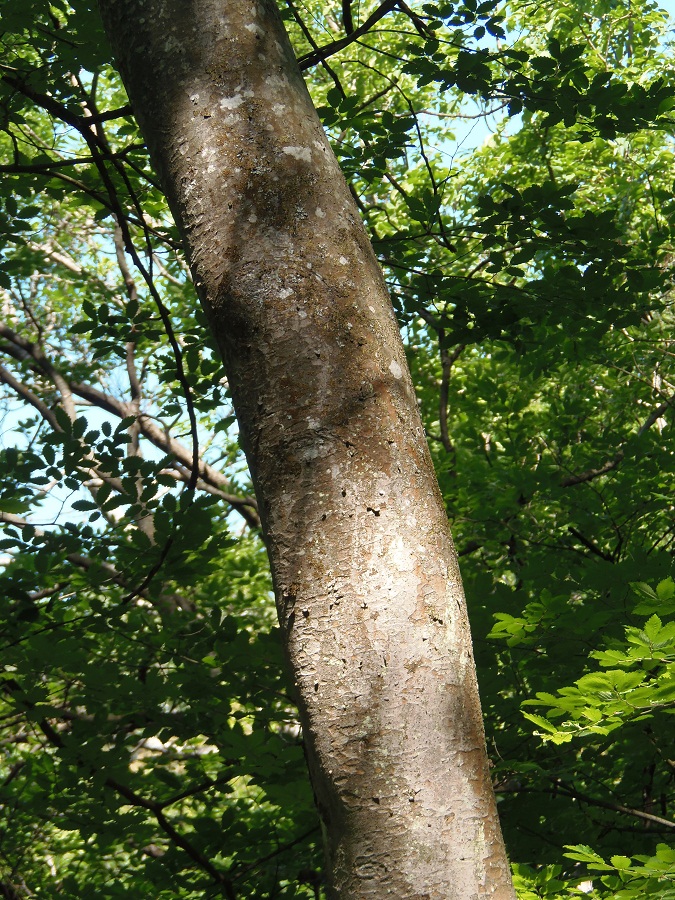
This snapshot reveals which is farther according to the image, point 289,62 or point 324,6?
point 324,6

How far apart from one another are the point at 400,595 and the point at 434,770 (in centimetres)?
22

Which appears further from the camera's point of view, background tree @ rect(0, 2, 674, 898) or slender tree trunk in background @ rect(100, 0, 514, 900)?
background tree @ rect(0, 2, 674, 898)

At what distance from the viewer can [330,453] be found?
1101 mm

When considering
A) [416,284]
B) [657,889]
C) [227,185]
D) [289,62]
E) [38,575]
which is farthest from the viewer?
[416,284]

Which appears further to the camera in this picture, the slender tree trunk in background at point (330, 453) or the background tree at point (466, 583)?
the background tree at point (466, 583)

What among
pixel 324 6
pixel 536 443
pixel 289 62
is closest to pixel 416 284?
pixel 536 443

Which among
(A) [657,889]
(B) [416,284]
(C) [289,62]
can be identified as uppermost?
(B) [416,284]

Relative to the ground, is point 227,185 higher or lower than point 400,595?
higher

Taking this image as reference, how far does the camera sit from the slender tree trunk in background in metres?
0.96

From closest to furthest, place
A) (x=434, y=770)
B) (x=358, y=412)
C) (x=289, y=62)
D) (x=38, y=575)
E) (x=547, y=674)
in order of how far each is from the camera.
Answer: (x=434, y=770) < (x=358, y=412) < (x=289, y=62) < (x=547, y=674) < (x=38, y=575)

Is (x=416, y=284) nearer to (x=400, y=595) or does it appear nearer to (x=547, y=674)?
(x=547, y=674)

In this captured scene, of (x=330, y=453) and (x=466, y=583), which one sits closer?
(x=330, y=453)

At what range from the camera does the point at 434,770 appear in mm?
954

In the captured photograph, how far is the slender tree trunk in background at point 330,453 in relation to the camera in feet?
3.14
